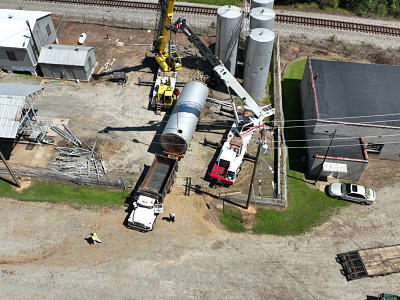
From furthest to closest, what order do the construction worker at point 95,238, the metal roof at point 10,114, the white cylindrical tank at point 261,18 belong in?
1. the white cylindrical tank at point 261,18
2. the metal roof at point 10,114
3. the construction worker at point 95,238

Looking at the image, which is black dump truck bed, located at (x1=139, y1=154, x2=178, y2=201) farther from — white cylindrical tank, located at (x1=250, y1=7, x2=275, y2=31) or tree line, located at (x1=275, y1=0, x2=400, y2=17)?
tree line, located at (x1=275, y1=0, x2=400, y2=17)

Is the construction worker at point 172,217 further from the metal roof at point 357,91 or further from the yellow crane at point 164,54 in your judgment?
the yellow crane at point 164,54

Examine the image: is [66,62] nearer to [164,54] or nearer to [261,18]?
[164,54]

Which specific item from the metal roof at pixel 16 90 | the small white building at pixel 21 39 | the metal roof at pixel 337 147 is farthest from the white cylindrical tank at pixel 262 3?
the metal roof at pixel 16 90

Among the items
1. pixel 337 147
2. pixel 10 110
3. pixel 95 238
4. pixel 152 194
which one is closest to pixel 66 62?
pixel 10 110

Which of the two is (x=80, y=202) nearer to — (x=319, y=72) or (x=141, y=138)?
(x=141, y=138)

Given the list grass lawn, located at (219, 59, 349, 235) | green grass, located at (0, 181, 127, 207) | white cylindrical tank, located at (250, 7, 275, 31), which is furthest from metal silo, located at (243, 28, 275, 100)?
green grass, located at (0, 181, 127, 207)
